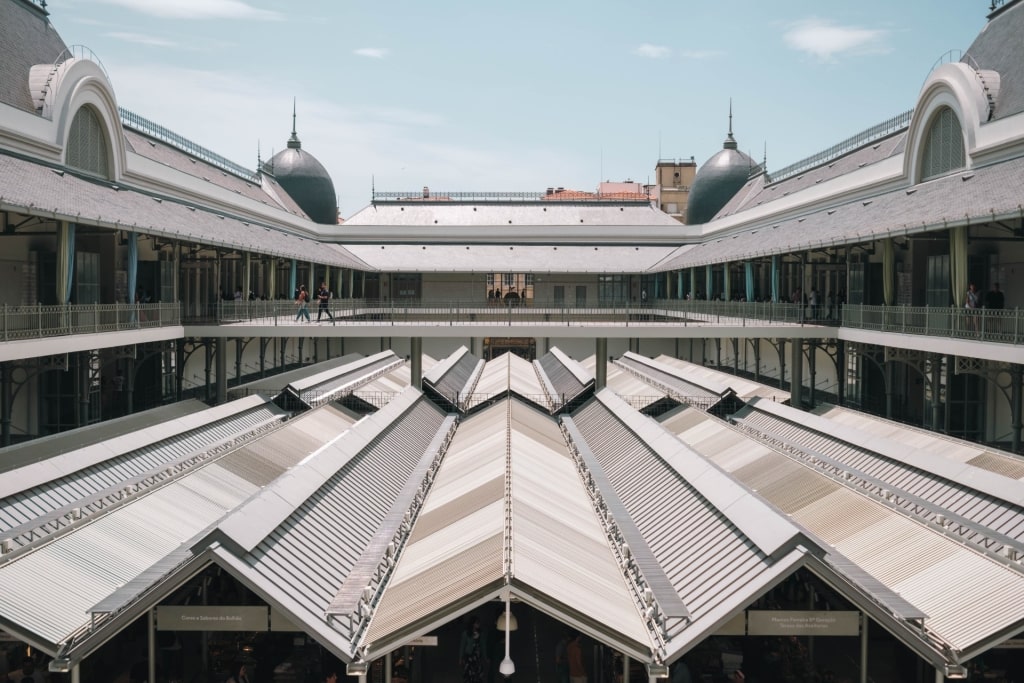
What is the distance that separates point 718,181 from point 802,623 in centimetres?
6256

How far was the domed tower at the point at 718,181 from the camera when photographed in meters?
70.8

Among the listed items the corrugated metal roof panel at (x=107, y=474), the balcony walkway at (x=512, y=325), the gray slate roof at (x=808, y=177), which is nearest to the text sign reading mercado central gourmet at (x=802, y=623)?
the corrugated metal roof panel at (x=107, y=474)

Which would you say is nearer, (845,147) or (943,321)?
(943,321)

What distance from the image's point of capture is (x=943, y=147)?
32250 mm

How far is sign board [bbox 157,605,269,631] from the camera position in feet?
37.9

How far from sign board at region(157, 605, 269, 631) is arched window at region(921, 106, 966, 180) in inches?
1059

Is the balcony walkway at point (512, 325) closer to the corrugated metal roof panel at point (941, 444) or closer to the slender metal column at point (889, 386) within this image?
the slender metal column at point (889, 386)

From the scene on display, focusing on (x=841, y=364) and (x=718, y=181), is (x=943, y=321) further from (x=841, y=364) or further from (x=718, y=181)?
(x=718, y=181)

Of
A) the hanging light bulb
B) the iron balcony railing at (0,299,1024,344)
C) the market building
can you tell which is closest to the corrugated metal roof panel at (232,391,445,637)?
the market building

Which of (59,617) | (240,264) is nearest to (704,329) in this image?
(240,264)

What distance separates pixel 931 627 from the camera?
11.7 metres

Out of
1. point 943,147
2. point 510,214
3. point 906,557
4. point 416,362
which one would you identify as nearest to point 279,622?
point 906,557

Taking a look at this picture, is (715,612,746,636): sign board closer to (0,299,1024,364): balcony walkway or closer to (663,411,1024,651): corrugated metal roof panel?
(663,411,1024,651): corrugated metal roof panel

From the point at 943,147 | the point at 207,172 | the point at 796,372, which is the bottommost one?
the point at 796,372
